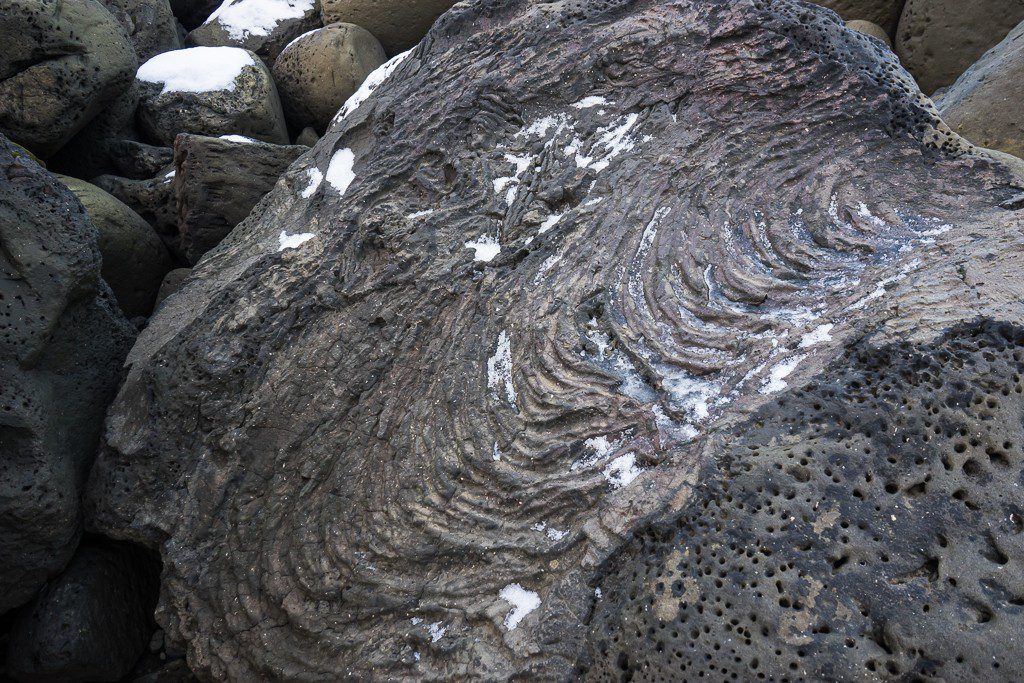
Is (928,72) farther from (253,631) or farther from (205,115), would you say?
(253,631)

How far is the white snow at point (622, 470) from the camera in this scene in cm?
226

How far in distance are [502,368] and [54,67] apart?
3.68 meters

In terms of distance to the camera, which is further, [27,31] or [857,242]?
[27,31]

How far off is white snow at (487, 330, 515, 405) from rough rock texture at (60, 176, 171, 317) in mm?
2773

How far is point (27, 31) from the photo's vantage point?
14.0ft

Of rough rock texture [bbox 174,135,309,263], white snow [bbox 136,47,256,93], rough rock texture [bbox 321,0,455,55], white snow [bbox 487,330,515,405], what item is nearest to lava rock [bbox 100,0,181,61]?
white snow [bbox 136,47,256,93]

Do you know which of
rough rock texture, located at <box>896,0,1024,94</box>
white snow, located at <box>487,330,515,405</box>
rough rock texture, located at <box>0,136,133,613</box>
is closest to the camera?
white snow, located at <box>487,330,515,405</box>

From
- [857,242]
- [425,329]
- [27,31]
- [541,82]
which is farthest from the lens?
[27,31]

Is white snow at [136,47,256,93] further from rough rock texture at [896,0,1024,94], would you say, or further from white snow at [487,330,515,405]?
rough rock texture at [896,0,1024,94]

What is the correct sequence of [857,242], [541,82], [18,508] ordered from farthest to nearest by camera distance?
[541,82] → [18,508] → [857,242]

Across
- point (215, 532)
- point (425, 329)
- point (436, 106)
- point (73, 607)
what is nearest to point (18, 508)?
point (73, 607)

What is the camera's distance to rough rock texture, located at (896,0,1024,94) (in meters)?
5.06

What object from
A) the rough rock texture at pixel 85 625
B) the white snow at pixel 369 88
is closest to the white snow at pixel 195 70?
the white snow at pixel 369 88

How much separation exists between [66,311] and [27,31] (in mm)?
2263
